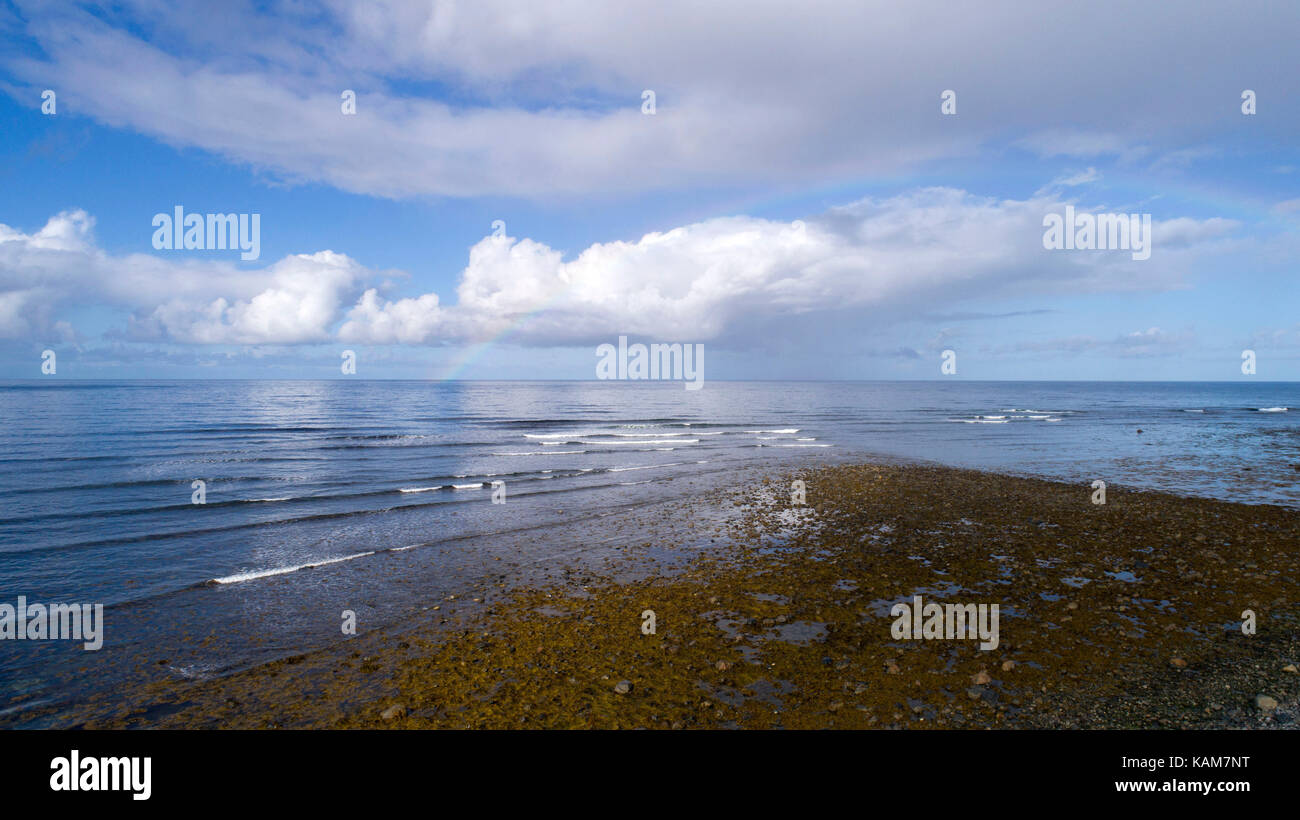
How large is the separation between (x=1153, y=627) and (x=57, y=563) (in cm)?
2595

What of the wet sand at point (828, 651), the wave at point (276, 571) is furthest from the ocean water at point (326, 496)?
the wet sand at point (828, 651)

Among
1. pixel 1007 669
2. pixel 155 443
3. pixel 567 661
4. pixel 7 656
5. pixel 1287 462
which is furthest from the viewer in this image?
pixel 155 443

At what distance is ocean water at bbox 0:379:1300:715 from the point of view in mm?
12641

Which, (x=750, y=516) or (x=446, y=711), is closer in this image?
(x=446, y=711)

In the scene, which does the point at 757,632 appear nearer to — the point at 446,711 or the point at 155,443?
the point at 446,711

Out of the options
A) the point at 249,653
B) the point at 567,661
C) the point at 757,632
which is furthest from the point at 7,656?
the point at 757,632

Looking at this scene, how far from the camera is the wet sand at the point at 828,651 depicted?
26.8 ft

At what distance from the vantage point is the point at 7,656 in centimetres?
1078

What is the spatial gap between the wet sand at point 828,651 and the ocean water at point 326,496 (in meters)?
2.30

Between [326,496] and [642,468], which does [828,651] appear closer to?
[326,496]

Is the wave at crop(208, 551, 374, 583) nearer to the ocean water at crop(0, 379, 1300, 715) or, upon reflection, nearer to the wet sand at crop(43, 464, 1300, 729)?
the ocean water at crop(0, 379, 1300, 715)

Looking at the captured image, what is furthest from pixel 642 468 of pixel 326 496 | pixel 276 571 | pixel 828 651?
pixel 828 651

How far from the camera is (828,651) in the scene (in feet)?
33.1

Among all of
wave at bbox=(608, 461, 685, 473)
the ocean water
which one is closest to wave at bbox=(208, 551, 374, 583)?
the ocean water
